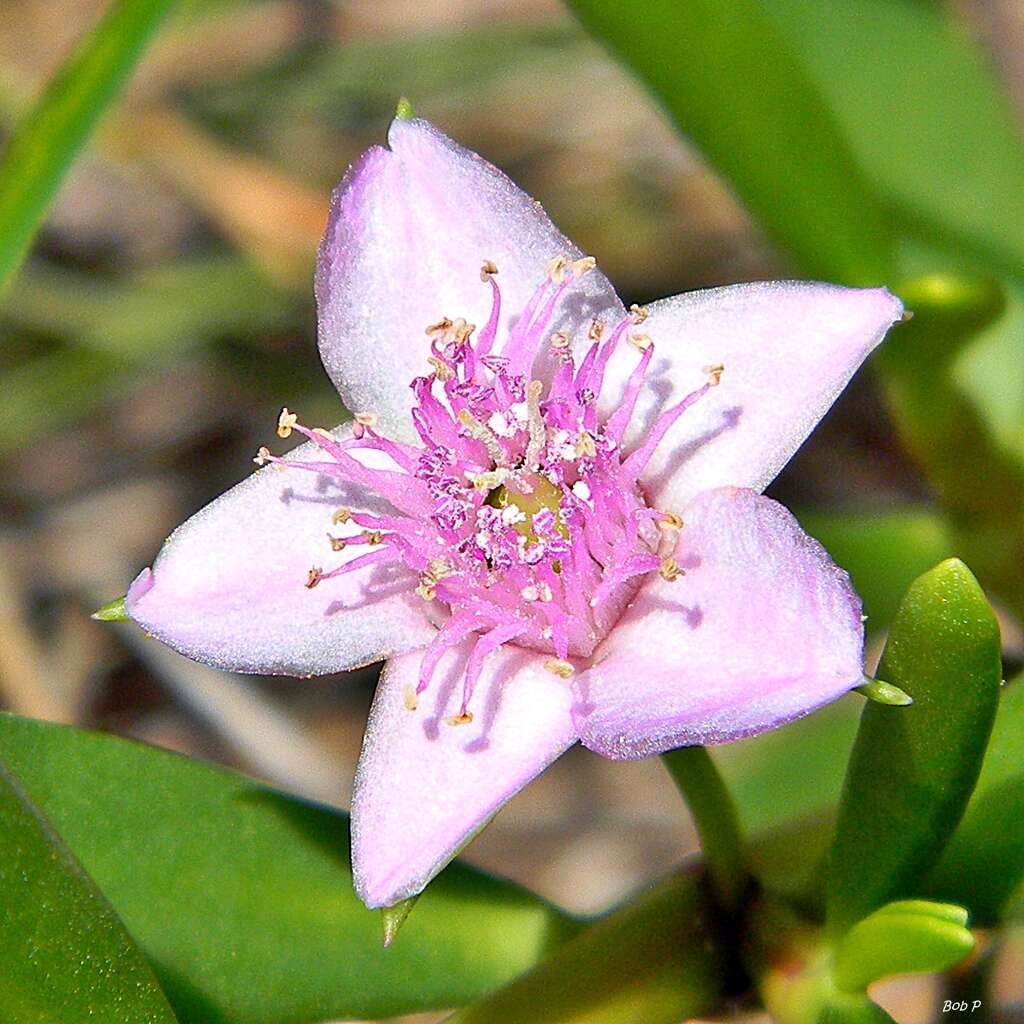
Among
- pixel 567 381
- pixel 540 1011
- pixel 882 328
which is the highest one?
pixel 882 328

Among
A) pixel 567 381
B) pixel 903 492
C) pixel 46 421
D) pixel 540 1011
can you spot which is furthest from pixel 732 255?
pixel 540 1011

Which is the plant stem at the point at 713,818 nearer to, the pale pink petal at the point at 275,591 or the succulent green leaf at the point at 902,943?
the succulent green leaf at the point at 902,943

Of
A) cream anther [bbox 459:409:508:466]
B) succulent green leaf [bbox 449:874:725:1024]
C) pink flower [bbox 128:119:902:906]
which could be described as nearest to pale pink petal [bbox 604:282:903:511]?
pink flower [bbox 128:119:902:906]

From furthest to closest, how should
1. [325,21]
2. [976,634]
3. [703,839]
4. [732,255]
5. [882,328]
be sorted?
[325,21]
[732,255]
[703,839]
[882,328]
[976,634]

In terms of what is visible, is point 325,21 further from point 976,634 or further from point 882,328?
point 976,634

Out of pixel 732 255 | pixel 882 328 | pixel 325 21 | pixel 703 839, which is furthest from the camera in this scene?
pixel 325 21

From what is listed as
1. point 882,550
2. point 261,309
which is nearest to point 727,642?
point 882,550
